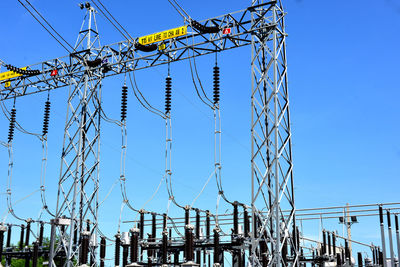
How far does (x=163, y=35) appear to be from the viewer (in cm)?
1494

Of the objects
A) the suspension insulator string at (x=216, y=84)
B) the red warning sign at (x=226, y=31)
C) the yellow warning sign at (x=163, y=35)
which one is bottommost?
the suspension insulator string at (x=216, y=84)

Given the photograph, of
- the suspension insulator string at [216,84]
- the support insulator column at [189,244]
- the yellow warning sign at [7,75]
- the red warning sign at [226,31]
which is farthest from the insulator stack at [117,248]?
the yellow warning sign at [7,75]

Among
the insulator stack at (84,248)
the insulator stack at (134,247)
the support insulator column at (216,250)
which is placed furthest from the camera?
the insulator stack at (84,248)

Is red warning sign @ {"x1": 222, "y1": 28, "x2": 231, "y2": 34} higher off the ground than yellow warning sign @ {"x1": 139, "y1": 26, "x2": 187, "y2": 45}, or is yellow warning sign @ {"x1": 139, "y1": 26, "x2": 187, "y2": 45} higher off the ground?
yellow warning sign @ {"x1": 139, "y1": 26, "x2": 187, "y2": 45}

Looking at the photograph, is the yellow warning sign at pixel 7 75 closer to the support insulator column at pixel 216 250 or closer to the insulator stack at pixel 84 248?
the insulator stack at pixel 84 248

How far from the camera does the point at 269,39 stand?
12.6 m

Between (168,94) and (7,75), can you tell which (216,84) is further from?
(7,75)

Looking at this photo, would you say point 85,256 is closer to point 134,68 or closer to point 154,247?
point 154,247

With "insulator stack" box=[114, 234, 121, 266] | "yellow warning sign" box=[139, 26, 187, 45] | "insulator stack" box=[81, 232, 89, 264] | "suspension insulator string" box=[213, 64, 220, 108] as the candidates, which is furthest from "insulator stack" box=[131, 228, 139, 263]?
"yellow warning sign" box=[139, 26, 187, 45]

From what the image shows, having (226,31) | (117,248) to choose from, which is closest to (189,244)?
(117,248)

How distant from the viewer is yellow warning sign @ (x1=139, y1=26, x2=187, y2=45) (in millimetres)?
14531

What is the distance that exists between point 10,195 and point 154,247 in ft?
19.4

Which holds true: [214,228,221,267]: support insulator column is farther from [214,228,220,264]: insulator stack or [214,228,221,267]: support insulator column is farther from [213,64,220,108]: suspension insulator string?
[213,64,220,108]: suspension insulator string

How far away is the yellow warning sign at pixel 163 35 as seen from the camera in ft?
47.7
